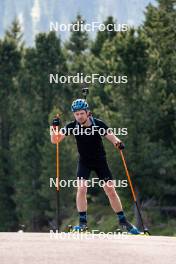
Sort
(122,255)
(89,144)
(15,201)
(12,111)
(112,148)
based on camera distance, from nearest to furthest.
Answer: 1. (122,255)
2. (89,144)
3. (112,148)
4. (15,201)
5. (12,111)

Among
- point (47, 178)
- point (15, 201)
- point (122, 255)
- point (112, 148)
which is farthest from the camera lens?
point (15, 201)

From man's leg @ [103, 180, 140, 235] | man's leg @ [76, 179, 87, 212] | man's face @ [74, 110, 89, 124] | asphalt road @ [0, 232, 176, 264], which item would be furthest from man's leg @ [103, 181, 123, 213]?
asphalt road @ [0, 232, 176, 264]

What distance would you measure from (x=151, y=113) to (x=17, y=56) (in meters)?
24.9

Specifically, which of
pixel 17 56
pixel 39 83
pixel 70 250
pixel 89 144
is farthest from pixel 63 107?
pixel 70 250

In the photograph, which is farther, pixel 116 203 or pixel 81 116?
pixel 116 203

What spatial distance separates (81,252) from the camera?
24.5ft

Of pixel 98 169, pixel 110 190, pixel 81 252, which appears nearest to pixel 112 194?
pixel 110 190

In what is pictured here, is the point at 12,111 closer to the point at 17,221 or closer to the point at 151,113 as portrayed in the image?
the point at 17,221

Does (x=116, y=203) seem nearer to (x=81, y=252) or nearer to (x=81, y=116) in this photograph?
(x=81, y=116)

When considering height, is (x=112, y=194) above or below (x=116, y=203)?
above

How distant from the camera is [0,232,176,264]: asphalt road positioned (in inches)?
271

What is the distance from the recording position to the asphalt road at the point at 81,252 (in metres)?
6.88

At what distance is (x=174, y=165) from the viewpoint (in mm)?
39125

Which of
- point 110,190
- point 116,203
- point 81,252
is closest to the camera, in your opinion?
point 81,252
